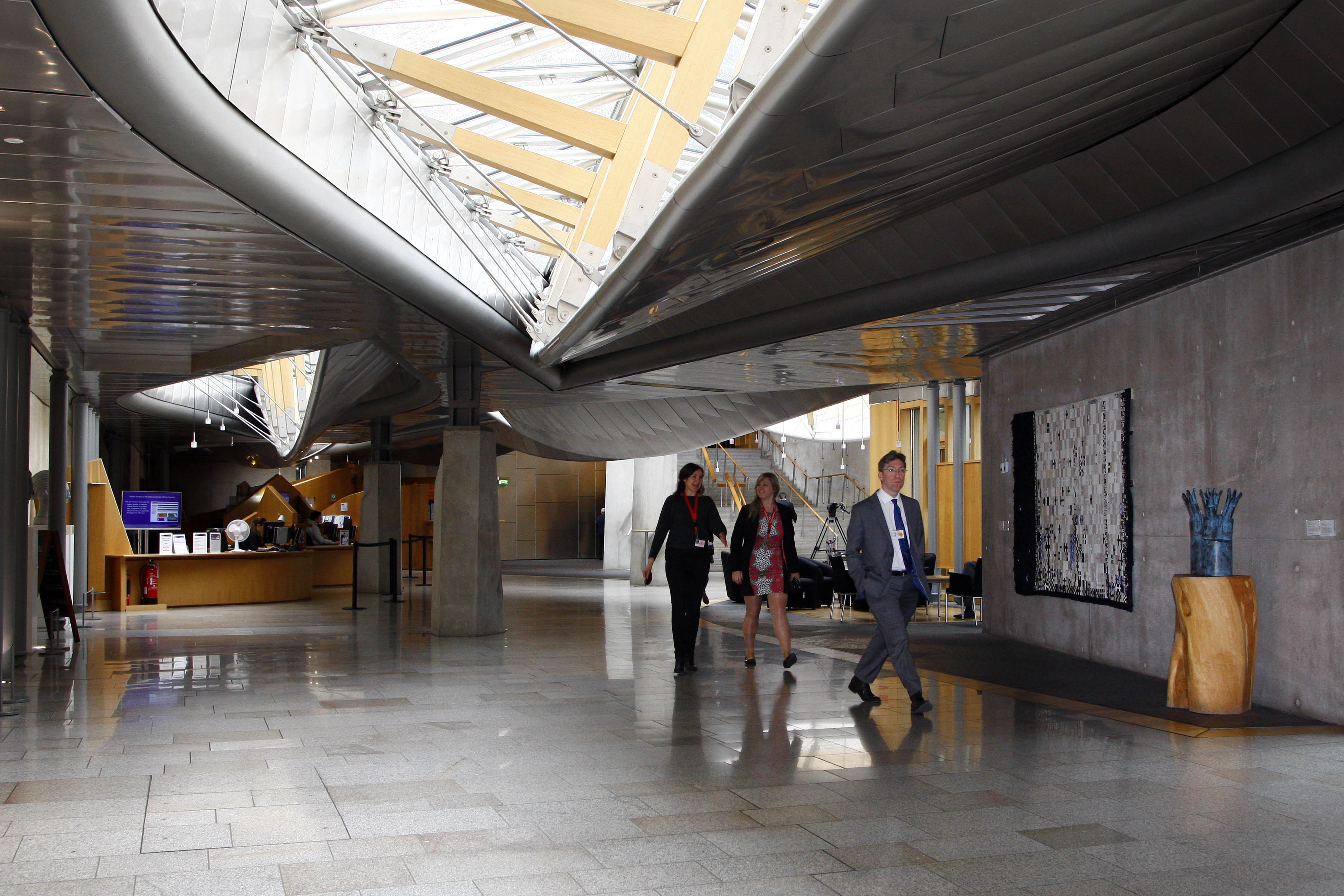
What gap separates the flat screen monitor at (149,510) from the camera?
16766 millimetres

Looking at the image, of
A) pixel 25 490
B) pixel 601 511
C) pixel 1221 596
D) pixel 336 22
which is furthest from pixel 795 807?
pixel 601 511

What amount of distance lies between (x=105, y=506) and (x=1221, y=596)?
15.1 meters

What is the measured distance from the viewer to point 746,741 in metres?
5.68

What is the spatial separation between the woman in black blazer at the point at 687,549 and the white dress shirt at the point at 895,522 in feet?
5.53

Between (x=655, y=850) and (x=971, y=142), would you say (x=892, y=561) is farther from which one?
(x=655, y=850)

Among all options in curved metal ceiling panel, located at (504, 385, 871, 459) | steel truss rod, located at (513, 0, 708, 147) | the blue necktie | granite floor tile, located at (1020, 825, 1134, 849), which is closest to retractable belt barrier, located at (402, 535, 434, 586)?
curved metal ceiling panel, located at (504, 385, 871, 459)

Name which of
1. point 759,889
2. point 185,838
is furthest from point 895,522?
point 185,838

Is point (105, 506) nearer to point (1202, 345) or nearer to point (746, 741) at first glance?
point (746, 741)

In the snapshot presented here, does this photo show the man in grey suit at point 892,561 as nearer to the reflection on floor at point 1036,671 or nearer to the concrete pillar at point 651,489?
the reflection on floor at point 1036,671

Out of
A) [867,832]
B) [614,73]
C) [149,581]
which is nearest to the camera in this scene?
[867,832]

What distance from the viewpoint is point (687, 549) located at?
8.18 meters

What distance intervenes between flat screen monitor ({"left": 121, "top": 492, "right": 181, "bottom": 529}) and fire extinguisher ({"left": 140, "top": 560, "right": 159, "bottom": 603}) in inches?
38.0

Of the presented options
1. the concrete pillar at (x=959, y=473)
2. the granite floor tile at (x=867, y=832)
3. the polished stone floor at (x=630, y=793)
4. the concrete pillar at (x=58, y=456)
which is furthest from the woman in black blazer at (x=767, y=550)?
the concrete pillar at (x=959, y=473)

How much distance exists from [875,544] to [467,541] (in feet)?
21.2
